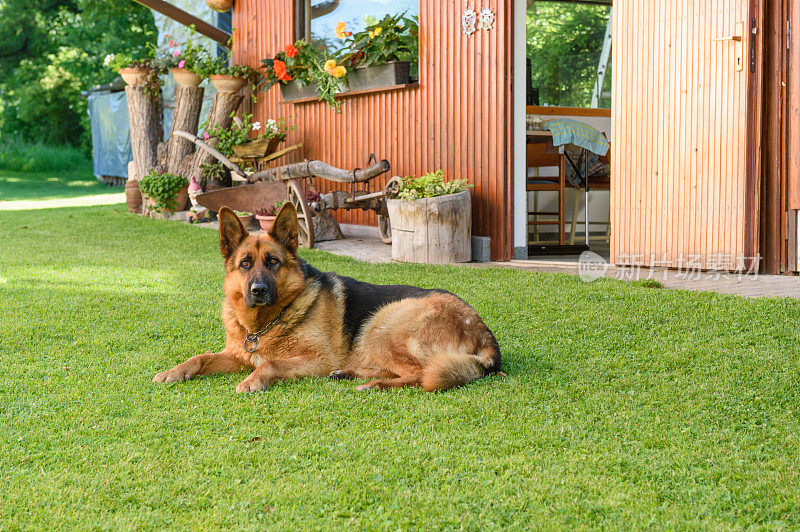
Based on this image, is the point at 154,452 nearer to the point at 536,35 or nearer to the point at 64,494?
the point at 64,494

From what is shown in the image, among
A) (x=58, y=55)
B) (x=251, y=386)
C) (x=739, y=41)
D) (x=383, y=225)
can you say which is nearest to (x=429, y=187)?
(x=383, y=225)

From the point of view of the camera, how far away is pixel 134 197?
1205 centimetres

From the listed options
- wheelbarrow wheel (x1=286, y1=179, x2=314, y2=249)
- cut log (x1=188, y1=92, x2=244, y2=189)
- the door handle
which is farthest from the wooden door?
cut log (x1=188, y1=92, x2=244, y2=189)

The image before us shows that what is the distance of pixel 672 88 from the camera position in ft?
20.8

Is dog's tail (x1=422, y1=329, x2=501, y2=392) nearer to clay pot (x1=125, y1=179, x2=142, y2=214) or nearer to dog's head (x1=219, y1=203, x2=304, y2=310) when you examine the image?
dog's head (x1=219, y1=203, x2=304, y2=310)

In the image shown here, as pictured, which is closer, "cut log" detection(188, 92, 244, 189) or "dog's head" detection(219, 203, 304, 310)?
"dog's head" detection(219, 203, 304, 310)

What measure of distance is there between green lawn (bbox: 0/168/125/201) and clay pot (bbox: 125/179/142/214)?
4781mm

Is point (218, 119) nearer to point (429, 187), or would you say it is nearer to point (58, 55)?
point (429, 187)

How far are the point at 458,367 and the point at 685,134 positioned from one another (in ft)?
13.6

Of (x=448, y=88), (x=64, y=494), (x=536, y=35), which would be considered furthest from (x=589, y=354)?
(x=536, y=35)

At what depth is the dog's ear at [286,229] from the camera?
11.4 feet

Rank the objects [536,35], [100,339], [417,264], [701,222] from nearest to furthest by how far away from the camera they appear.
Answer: [100,339]
[701,222]
[417,264]
[536,35]

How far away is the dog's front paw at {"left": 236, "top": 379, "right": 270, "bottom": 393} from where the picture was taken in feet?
10.3

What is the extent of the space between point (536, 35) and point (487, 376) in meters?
8.98
